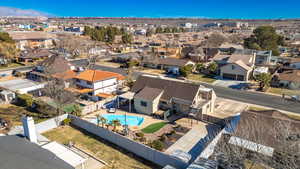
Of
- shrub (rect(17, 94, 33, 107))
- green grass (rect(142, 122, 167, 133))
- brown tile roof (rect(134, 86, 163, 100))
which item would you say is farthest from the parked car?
shrub (rect(17, 94, 33, 107))

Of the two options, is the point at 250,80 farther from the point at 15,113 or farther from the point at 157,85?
the point at 15,113

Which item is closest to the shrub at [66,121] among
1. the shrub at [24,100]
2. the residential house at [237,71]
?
the shrub at [24,100]

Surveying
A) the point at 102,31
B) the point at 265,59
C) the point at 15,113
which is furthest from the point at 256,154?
the point at 102,31

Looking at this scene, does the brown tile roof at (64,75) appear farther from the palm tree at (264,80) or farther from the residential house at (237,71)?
the palm tree at (264,80)

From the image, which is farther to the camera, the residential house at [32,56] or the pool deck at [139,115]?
the residential house at [32,56]

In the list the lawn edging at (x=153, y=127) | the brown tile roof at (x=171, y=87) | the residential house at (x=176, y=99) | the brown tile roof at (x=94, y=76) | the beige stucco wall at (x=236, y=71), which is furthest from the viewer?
the beige stucco wall at (x=236, y=71)

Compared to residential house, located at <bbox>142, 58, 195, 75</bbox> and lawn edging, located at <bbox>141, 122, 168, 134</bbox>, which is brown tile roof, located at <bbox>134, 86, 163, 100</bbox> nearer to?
lawn edging, located at <bbox>141, 122, 168, 134</bbox>

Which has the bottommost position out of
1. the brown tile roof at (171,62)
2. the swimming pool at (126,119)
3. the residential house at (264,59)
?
the swimming pool at (126,119)

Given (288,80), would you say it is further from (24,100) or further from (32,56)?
(32,56)

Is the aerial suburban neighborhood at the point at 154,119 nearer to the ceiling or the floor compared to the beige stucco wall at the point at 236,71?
nearer to the floor
